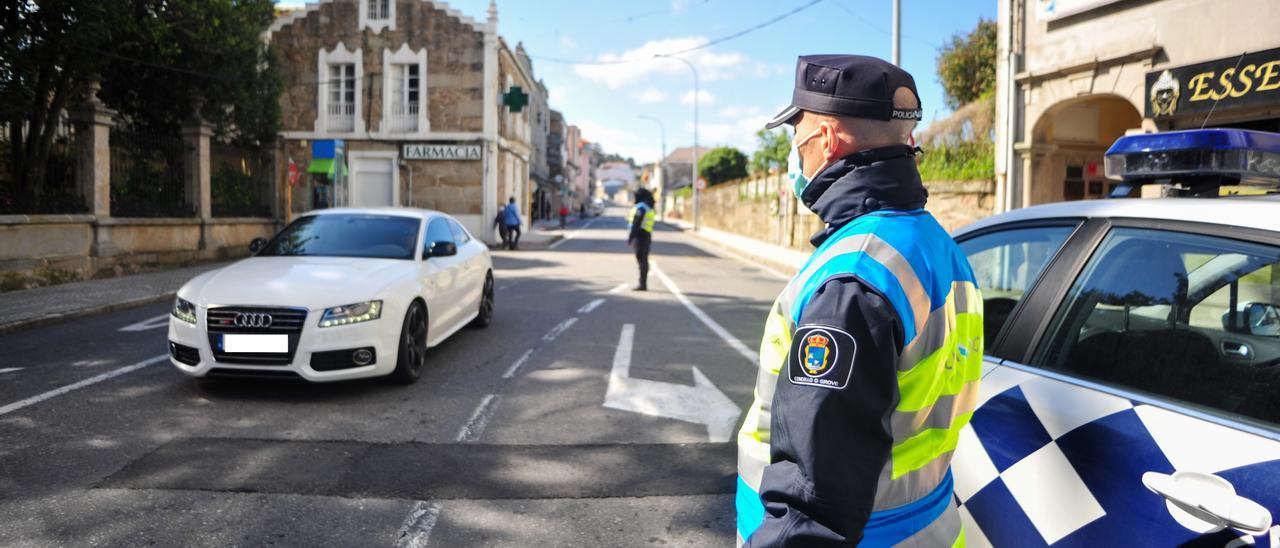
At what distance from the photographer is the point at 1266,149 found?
2.49m

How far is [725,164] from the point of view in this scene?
269 feet

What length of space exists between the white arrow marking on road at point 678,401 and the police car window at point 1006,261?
87.0 inches

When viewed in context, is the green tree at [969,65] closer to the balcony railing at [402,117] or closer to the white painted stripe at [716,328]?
the white painted stripe at [716,328]

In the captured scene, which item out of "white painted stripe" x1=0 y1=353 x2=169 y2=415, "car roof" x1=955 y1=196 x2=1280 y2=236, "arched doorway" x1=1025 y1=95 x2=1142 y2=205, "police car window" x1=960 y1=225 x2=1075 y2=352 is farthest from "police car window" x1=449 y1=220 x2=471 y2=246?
"arched doorway" x1=1025 y1=95 x2=1142 y2=205


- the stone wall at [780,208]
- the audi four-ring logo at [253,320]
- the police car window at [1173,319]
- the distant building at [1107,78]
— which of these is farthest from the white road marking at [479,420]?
the distant building at [1107,78]

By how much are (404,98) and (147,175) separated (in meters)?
14.5

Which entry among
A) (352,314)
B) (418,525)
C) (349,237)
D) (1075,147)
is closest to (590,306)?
(349,237)

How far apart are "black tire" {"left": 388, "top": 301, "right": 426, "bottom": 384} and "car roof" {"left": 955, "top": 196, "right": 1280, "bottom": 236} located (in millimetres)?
4690

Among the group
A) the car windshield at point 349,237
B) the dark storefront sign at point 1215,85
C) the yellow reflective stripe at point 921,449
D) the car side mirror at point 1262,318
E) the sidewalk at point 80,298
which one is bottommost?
the sidewalk at point 80,298

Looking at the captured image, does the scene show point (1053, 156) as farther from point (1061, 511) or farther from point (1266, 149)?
point (1061, 511)

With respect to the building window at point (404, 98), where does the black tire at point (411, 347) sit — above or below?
below

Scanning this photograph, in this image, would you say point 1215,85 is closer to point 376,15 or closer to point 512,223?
point 512,223

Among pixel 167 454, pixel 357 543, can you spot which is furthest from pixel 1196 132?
pixel 167 454

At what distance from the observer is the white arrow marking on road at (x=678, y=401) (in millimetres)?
5496
